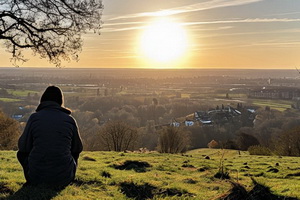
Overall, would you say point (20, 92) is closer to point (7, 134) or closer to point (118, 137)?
point (7, 134)

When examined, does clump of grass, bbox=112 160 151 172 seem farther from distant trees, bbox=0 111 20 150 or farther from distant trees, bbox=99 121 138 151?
distant trees, bbox=0 111 20 150

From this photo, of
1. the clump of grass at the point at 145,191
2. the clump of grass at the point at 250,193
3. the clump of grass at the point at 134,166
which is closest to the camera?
the clump of grass at the point at 250,193

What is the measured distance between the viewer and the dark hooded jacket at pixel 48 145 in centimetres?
662

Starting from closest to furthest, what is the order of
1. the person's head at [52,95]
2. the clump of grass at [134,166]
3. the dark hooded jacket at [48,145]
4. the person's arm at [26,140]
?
the dark hooded jacket at [48,145] → the person's arm at [26,140] → the person's head at [52,95] → the clump of grass at [134,166]

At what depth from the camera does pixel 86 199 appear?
275 inches

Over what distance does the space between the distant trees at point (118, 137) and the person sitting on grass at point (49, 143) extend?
1845 inches

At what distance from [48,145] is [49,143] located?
5cm

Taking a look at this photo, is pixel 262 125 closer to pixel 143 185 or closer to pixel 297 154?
pixel 297 154

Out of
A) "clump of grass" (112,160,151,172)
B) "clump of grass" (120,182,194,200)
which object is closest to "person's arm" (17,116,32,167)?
"clump of grass" (120,182,194,200)

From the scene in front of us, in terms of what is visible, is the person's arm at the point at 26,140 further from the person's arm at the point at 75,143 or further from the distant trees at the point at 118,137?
the distant trees at the point at 118,137

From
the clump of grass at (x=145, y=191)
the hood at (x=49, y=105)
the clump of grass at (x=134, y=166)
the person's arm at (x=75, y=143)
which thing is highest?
the hood at (x=49, y=105)

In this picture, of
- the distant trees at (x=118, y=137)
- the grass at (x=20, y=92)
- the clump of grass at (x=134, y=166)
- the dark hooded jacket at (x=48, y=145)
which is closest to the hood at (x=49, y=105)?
the dark hooded jacket at (x=48, y=145)

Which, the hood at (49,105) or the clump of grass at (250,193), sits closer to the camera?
the clump of grass at (250,193)

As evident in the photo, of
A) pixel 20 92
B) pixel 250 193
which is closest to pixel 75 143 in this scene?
pixel 250 193
